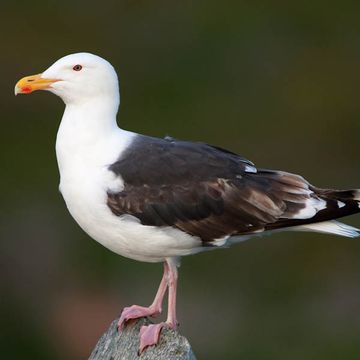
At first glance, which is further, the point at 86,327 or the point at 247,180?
the point at 86,327

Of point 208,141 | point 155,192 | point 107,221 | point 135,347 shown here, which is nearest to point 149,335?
point 135,347

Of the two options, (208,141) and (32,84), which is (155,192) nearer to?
(32,84)

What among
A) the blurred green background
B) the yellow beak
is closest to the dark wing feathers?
the yellow beak

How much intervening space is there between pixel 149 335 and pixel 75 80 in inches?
66.0

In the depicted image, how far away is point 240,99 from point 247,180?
10.2 metres

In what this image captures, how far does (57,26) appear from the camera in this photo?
21438 mm

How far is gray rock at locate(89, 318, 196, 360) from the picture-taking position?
8.36 meters

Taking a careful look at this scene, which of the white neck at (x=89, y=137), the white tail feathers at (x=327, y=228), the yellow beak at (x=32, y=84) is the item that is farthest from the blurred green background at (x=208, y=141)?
the yellow beak at (x=32, y=84)

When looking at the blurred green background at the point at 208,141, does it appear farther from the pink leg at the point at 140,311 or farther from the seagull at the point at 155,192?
the seagull at the point at 155,192

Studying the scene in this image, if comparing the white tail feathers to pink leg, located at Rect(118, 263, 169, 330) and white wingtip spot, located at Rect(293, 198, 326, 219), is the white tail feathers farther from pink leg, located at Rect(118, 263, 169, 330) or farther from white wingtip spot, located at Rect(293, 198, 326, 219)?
pink leg, located at Rect(118, 263, 169, 330)

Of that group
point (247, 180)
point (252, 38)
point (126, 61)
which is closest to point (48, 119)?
point (126, 61)

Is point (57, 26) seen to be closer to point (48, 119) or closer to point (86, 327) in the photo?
point (48, 119)

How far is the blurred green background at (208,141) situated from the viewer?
1553cm

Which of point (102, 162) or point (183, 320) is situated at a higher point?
point (102, 162)
